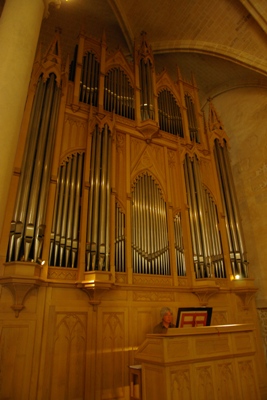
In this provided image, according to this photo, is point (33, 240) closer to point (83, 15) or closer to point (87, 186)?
point (87, 186)

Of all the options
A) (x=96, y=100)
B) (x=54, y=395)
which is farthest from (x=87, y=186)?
(x=54, y=395)

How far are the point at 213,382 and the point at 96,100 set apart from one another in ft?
22.1

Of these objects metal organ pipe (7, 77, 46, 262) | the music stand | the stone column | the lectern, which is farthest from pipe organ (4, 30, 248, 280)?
the stone column

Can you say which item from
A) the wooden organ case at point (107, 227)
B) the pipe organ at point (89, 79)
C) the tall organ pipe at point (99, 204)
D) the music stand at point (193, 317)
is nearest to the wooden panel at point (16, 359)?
the wooden organ case at point (107, 227)

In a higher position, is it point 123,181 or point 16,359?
point 123,181

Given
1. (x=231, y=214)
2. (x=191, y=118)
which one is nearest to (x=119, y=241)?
(x=231, y=214)

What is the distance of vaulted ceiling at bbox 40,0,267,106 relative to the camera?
27.3 ft

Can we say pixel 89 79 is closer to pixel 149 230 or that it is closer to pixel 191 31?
pixel 191 31

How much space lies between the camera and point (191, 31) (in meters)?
9.59

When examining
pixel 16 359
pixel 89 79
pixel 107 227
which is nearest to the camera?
pixel 16 359

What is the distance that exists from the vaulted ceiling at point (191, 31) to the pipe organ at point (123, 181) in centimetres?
157

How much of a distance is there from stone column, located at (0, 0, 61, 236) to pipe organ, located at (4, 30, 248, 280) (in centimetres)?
242

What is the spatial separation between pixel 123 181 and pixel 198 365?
422 cm

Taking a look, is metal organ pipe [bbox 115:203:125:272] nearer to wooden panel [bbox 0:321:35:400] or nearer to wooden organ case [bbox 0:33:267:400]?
wooden organ case [bbox 0:33:267:400]
